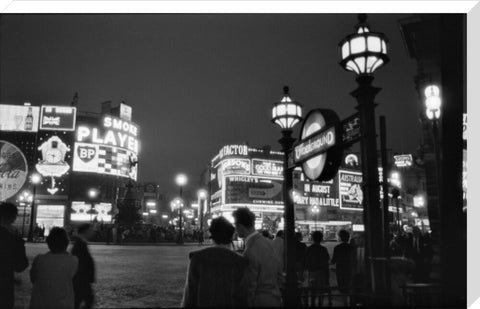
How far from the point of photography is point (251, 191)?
230ft

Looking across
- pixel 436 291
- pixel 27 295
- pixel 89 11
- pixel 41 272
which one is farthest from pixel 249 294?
pixel 27 295

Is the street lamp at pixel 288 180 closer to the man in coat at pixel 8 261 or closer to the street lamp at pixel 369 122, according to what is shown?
the street lamp at pixel 369 122

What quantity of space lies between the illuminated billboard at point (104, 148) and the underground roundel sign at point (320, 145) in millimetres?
57829

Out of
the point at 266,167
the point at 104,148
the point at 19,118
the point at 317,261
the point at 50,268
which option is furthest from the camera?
the point at 266,167

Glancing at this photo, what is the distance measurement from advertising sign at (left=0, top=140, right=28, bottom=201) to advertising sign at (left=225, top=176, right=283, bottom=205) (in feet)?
104

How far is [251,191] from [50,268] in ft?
215

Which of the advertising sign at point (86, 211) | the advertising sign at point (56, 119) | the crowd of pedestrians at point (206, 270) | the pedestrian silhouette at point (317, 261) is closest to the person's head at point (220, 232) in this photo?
the crowd of pedestrians at point (206, 270)

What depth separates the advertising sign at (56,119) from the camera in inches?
2468

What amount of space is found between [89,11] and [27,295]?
24.1ft

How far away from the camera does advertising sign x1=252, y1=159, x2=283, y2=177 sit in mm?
71294

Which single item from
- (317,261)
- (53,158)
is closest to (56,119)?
(53,158)

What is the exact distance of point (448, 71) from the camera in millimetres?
4785

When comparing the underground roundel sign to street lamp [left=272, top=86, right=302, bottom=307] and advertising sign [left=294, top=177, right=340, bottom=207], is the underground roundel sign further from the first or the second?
advertising sign [left=294, top=177, right=340, bottom=207]

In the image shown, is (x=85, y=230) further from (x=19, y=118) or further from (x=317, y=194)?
(x=317, y=194)
